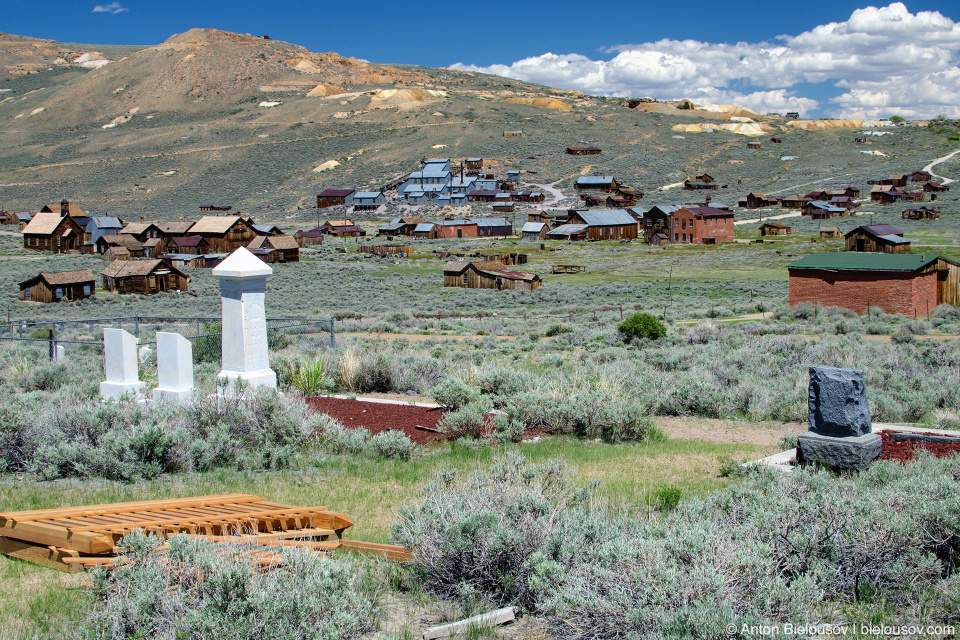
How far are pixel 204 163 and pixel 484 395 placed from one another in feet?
442

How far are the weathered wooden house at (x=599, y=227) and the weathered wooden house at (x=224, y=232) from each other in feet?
114

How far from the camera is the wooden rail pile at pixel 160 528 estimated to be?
554cm

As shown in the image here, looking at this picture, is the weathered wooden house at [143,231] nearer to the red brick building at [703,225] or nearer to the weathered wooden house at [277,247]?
the weathered wooden house at [277,247]

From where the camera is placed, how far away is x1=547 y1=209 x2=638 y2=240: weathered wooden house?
88.7 meters

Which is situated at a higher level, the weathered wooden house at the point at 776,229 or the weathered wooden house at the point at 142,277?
the weathered wooden house at the point at 776,229

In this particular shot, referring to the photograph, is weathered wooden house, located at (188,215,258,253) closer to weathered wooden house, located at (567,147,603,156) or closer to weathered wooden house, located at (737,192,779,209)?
weathered wooden house, located at (737,192,779,209)

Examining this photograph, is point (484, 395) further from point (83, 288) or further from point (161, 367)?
point (83, 288)

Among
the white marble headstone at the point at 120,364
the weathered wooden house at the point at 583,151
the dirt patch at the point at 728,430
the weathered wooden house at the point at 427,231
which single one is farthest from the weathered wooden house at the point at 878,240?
the weathered wooden house at the point at 583,151

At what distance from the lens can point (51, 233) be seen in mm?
76500

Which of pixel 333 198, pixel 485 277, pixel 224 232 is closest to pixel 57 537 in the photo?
pixel 485 277

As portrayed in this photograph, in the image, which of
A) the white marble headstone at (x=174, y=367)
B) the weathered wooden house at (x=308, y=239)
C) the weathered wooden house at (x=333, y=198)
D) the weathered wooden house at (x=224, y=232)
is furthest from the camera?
the weathered wooden house at (x=333, y=198)

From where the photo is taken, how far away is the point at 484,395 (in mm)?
13086

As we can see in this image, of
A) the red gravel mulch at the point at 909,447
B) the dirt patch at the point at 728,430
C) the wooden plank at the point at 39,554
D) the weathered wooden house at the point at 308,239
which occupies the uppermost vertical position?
the weathered wooden house at the point at 308,239

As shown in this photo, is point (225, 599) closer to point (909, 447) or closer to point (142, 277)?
point (909, 447)
